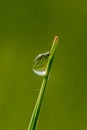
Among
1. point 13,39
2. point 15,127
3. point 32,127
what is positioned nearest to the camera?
point 32,127

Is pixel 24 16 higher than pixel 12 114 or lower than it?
higher

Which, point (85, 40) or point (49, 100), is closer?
point (49, 100)

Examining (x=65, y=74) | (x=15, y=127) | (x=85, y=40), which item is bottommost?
(x=15, y=127)

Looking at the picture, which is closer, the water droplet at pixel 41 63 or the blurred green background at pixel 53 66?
the water droplet at pixel 41 63

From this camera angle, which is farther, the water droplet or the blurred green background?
the blurred green background

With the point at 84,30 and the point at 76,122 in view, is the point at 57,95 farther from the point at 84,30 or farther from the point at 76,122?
the point at 84,30

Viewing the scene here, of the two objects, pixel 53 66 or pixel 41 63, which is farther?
pixel 53 66

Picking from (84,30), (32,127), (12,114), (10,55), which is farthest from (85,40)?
(32,127)

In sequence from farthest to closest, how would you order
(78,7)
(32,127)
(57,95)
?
(78,7) < (57,95) < (32,127)
